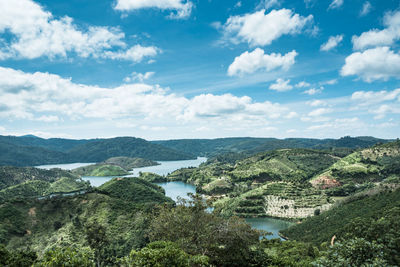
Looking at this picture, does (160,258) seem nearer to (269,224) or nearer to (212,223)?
(212,223)

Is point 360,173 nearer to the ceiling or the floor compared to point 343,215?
nearer to the ceiling

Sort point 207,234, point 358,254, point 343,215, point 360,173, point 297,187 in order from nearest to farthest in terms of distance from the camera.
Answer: point 358,254 → point 207,234 → point 343,215 → point 297,187 → point 360,173

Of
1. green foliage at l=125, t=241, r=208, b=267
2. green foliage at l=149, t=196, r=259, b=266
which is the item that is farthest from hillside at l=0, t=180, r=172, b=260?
green foliage at l=125, t=241, r=208, b=267

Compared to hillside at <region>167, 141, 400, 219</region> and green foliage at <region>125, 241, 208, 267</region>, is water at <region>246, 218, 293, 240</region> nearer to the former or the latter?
hillside at <region>167, 141, 400, 219</region>

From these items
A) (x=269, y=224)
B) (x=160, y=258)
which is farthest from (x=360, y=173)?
(x=160, y=258)

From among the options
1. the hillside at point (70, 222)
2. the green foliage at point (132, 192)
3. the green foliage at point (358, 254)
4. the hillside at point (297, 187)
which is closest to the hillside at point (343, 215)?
the hillside at point (297, 187)

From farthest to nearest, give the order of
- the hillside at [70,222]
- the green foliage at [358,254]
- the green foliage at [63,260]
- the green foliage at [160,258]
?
the hillside at [70,222] → the green foliage at [160,258] → the green foliage at [358,254] → the green foliage at [63,260]

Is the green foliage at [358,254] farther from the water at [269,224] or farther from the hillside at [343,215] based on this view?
the water at [269,224]

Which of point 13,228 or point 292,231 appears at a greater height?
point 13,228

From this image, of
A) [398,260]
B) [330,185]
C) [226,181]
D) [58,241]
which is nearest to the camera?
[398,260]

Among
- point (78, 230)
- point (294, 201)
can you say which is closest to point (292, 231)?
point (294, 201)

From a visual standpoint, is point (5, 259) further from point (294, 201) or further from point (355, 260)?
point (294, 201)
